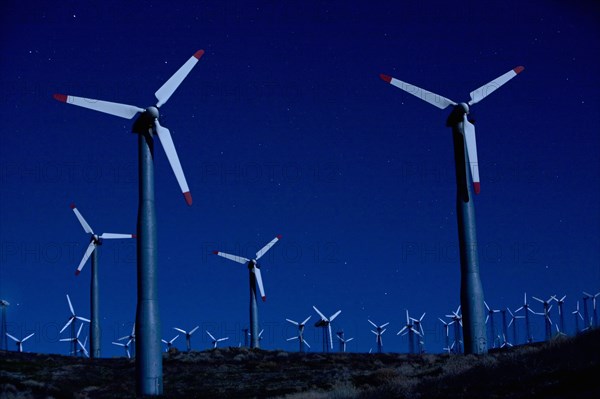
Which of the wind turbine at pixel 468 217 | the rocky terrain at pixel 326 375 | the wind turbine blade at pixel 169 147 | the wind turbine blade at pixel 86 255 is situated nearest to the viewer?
the rocky terrain at pixel 326 375

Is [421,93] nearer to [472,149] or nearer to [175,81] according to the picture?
[472,149]

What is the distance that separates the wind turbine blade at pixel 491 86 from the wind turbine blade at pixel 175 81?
18742 mm

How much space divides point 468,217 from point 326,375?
13.3 m

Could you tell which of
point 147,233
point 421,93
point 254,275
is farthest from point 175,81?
point 254,275

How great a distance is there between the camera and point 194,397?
128 feet

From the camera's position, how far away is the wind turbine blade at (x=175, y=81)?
164 ft

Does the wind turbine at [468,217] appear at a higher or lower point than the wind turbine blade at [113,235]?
lower

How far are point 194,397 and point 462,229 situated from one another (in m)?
18.9

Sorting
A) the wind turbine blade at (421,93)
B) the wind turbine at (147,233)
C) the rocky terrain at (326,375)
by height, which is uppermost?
the wind turbine blade at (421,93)

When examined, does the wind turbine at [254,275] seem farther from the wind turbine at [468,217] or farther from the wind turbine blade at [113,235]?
the wind turbine at [468,217]

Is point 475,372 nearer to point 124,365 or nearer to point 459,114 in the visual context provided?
point 459,114

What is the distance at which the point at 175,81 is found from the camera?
5166 cm

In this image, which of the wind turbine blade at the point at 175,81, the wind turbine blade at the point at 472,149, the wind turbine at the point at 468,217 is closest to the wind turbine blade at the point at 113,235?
→ the wind turbine blade at the point at 175,81

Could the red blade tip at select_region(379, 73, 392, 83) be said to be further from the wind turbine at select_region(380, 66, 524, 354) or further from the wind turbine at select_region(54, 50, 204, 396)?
the wind turbine at select_region(54, 50, 204, 396)
